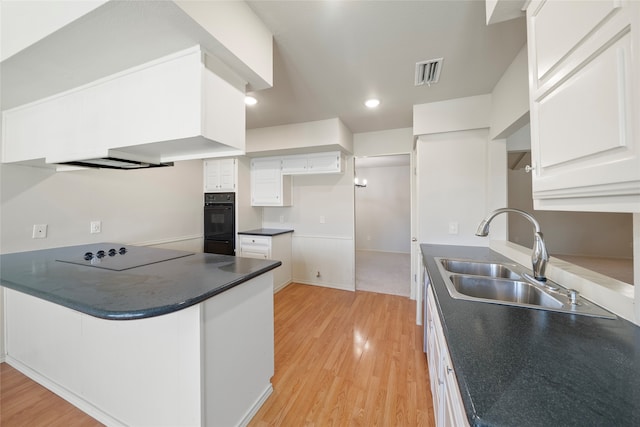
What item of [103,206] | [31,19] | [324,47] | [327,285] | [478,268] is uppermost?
[324,47]

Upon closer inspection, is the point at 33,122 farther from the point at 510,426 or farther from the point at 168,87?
the point at 510,426

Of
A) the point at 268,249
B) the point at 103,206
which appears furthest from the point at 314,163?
the point at 103,206

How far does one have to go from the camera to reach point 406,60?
186 centimetres

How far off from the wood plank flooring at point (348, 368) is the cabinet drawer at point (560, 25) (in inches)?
77.7

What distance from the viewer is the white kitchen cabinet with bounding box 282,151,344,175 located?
11.2 feet

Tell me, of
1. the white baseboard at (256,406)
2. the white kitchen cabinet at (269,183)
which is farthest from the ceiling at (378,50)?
the white baseboard at (256,406)

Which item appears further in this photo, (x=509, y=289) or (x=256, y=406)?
(x=256, y=406)

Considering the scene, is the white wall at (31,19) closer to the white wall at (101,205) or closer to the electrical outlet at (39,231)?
the white wall at (101,205)

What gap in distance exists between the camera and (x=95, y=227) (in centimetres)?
248

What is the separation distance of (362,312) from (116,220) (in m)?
3.13

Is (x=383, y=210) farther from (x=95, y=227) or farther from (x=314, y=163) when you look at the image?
(x=95, y=227)

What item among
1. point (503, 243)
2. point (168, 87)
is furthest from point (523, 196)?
point (168, 87)

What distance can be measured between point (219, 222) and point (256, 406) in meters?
2.66

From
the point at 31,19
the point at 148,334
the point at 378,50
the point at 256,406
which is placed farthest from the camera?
the point at 378,50
